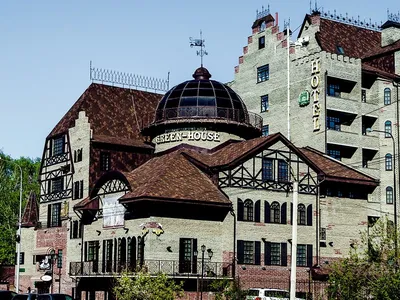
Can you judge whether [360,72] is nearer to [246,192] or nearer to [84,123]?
[246,192]

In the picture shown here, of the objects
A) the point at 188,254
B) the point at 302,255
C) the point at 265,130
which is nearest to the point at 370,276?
the point at 188,254

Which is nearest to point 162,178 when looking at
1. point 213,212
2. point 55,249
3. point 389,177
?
point 213,212

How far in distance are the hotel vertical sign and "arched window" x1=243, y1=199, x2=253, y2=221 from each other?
38.2 feet

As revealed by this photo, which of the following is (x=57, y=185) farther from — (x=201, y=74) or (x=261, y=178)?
(x=261, y=178)

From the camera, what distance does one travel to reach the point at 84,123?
200ft

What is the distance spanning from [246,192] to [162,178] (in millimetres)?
5807

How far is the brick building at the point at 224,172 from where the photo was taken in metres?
51.2

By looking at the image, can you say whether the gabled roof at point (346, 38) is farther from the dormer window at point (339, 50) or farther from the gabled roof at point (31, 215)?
the gabled roof at point (31, 215)

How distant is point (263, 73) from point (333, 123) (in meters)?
8.60

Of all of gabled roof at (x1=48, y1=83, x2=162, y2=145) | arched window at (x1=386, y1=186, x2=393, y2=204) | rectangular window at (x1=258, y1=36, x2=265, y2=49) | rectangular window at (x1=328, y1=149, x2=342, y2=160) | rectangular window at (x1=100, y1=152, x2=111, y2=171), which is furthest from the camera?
rectangular window at (x1=258, y1=36, x2=265, y2=49)

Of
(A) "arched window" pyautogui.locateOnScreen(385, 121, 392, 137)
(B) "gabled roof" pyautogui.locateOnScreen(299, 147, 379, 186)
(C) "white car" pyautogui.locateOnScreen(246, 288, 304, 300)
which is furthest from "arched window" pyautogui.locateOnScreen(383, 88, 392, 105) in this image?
(C) "white car" pyautogui.locateOnScreen(246, 288, 304, 300)

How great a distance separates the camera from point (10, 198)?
8875cm

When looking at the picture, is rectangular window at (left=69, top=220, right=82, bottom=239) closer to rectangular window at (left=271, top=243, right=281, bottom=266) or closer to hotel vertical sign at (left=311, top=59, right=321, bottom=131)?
rectangular window at (left=271, top=243, right=281, bottom=266)

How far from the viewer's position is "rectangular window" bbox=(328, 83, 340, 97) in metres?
61.9
